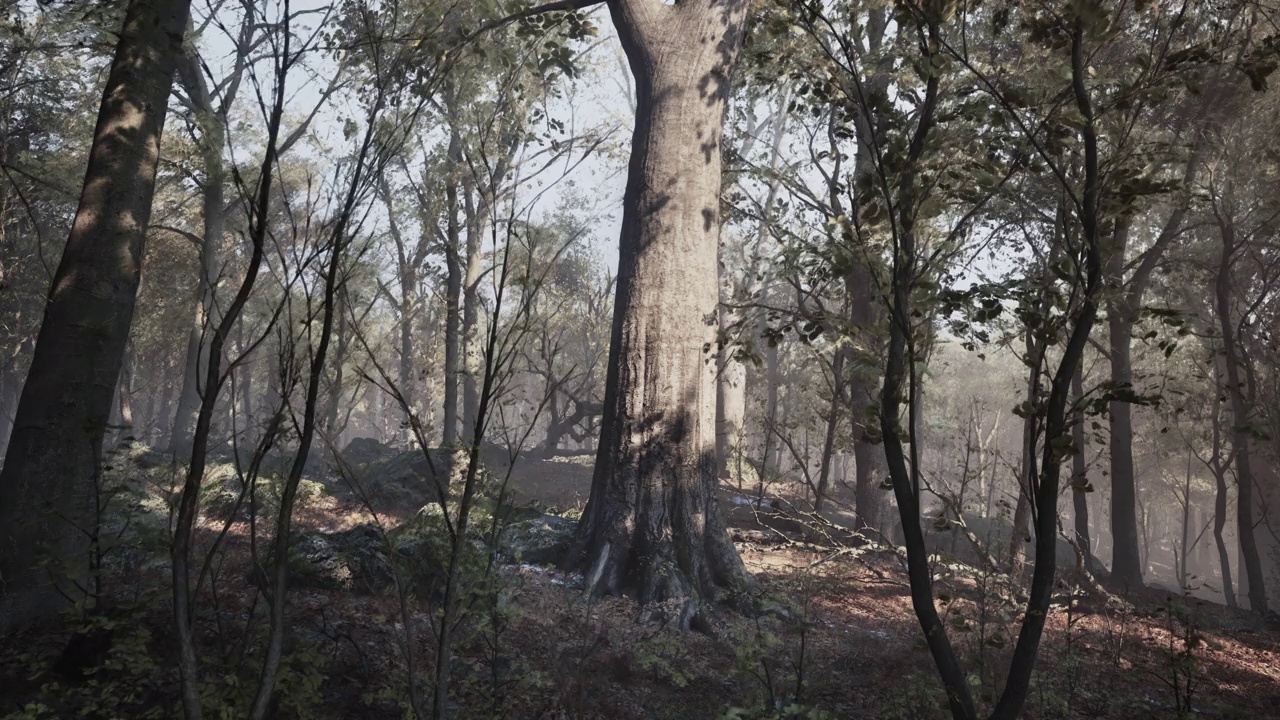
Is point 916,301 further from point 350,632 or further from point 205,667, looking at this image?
point 350,632

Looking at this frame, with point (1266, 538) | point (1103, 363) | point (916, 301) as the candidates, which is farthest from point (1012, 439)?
point (916, 301)

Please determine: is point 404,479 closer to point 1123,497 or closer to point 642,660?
point 642,660

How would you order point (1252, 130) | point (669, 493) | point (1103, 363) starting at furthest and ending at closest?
point (1103, 363) < point (1252, 130) < point (669, 493)

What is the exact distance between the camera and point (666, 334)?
20.6ft

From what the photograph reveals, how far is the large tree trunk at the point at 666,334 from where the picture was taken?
19.9 feet

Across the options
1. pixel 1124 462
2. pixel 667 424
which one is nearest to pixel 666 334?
pixel 667 424

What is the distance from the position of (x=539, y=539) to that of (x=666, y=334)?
2.54m

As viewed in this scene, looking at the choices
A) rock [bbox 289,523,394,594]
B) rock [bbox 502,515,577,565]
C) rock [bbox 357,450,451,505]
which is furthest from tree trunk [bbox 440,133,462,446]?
rock [bbox 289,523,394,594]

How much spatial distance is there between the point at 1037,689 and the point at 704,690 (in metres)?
2.28

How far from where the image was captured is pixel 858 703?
184 inches

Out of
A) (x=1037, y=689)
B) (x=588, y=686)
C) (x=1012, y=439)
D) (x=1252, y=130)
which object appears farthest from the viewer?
(x=1012, y=439)

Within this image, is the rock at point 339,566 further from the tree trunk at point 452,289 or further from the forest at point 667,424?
the tree trunk at point 452,289

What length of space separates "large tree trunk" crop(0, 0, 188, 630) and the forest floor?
534 mm

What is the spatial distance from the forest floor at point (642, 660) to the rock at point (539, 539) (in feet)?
0.60
